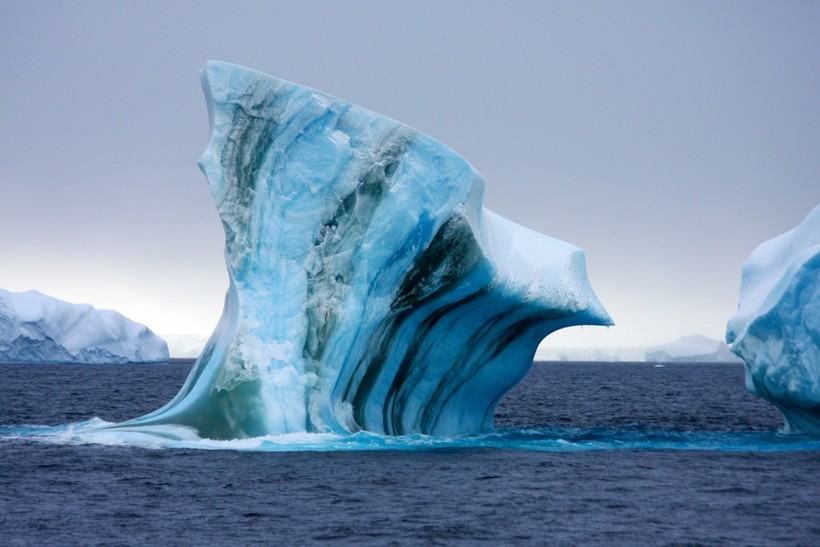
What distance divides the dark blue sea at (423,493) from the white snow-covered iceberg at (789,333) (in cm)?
126

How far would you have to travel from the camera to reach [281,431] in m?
18.4

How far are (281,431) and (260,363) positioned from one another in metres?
1.27

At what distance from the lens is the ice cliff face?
75188 mm

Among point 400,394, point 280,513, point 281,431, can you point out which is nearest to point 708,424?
point 400,394

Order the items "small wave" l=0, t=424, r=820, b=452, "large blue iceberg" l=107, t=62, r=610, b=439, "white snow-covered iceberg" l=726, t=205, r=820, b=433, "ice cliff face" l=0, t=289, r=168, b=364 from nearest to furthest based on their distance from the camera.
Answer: "small wave" l=0, t=424, r=820, b=452, "large blue iceberg" l=107, t=62, r=610, b=439, "white snow-covered iceberg" l=726, t=205, r=820, b=433, "ice cliff face" l=0, t=289, r=168, b=364

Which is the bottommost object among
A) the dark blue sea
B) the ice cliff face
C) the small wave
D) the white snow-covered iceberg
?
the dark blue sea

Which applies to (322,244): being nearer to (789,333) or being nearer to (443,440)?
(443,440)

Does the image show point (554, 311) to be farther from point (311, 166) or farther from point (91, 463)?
point (91, 463)

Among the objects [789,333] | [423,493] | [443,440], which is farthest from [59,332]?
[423,493]

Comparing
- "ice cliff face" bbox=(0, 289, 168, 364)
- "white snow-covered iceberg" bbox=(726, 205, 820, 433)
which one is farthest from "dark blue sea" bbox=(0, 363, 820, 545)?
"ice cliff face" bbox=(0, 289, 168, 364)

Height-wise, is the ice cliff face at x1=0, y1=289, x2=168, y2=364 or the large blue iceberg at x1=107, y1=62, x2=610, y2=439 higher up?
the ice cliff face at x1=0, y1=289, x2=168, y2=364

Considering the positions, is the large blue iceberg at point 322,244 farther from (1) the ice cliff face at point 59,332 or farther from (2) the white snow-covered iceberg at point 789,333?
(1) the ice cliff face at point 59,332

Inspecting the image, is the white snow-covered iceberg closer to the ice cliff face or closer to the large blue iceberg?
the large blue iceberg

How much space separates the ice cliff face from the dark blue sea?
56415 mm
